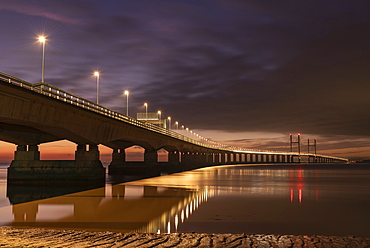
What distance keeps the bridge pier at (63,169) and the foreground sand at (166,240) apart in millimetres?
31771

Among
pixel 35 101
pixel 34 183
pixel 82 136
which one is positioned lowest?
pixel 34 183

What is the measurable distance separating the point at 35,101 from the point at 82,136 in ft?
30.9

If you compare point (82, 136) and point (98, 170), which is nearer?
point (82, 136)

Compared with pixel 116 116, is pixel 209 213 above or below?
below

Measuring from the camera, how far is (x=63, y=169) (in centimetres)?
4522

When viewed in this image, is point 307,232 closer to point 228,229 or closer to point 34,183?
point 228,229

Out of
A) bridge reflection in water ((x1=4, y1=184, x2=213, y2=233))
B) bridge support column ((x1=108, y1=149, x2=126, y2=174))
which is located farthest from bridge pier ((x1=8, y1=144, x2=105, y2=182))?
bridge support column ((x1=108, y1=149, x2=126, y2=174))

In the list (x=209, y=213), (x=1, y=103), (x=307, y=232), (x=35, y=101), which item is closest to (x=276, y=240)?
(x=307, y=232)

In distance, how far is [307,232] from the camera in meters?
14.2

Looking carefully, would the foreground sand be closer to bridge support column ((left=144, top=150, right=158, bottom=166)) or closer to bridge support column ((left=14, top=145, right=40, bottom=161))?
bridge support column ((left=14, top=145, right=40, bottom=161))

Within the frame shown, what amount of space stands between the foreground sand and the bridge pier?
104 ft

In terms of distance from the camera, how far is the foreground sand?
11477 mm

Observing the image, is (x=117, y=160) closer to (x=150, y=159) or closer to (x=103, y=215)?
(x=150, y=159)

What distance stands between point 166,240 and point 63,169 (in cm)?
3590
